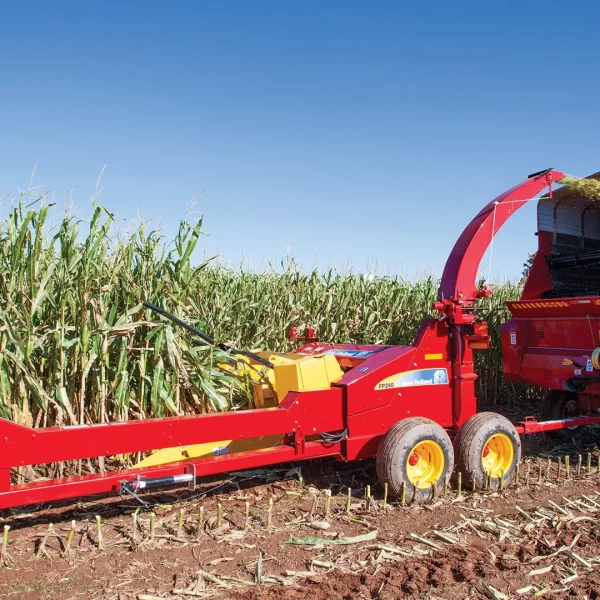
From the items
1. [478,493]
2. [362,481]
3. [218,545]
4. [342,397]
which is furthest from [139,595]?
[478,493]

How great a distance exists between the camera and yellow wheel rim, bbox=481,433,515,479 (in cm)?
515

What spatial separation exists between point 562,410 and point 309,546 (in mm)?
4595

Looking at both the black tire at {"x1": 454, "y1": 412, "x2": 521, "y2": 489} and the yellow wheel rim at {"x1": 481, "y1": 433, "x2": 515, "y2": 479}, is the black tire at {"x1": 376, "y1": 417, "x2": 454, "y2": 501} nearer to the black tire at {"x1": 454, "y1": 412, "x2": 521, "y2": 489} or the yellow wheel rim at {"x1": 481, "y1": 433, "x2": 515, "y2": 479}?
the black tire at {"x1": 454, "y1": 412, "x2": 521, "y2": 489}

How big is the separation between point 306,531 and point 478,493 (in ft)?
5.55

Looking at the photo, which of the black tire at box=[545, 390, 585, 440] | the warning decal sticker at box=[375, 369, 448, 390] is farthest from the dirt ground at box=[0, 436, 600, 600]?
the black tire at box=[545, 390, 585, 440]

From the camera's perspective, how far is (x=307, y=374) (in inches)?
199

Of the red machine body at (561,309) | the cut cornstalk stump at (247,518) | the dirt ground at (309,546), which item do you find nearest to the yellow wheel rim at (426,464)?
the dirt ground at (309,546)

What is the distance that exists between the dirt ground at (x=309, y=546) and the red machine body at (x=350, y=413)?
46 cm

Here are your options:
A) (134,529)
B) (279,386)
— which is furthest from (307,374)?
(134,529)

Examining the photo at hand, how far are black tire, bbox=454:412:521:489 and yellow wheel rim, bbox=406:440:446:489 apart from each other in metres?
0.24

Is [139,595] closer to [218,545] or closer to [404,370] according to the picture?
[218,545]

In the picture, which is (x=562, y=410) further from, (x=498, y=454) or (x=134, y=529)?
(x=134, y=529)

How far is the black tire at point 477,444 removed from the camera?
4930 mm

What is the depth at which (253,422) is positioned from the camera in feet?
13.8
